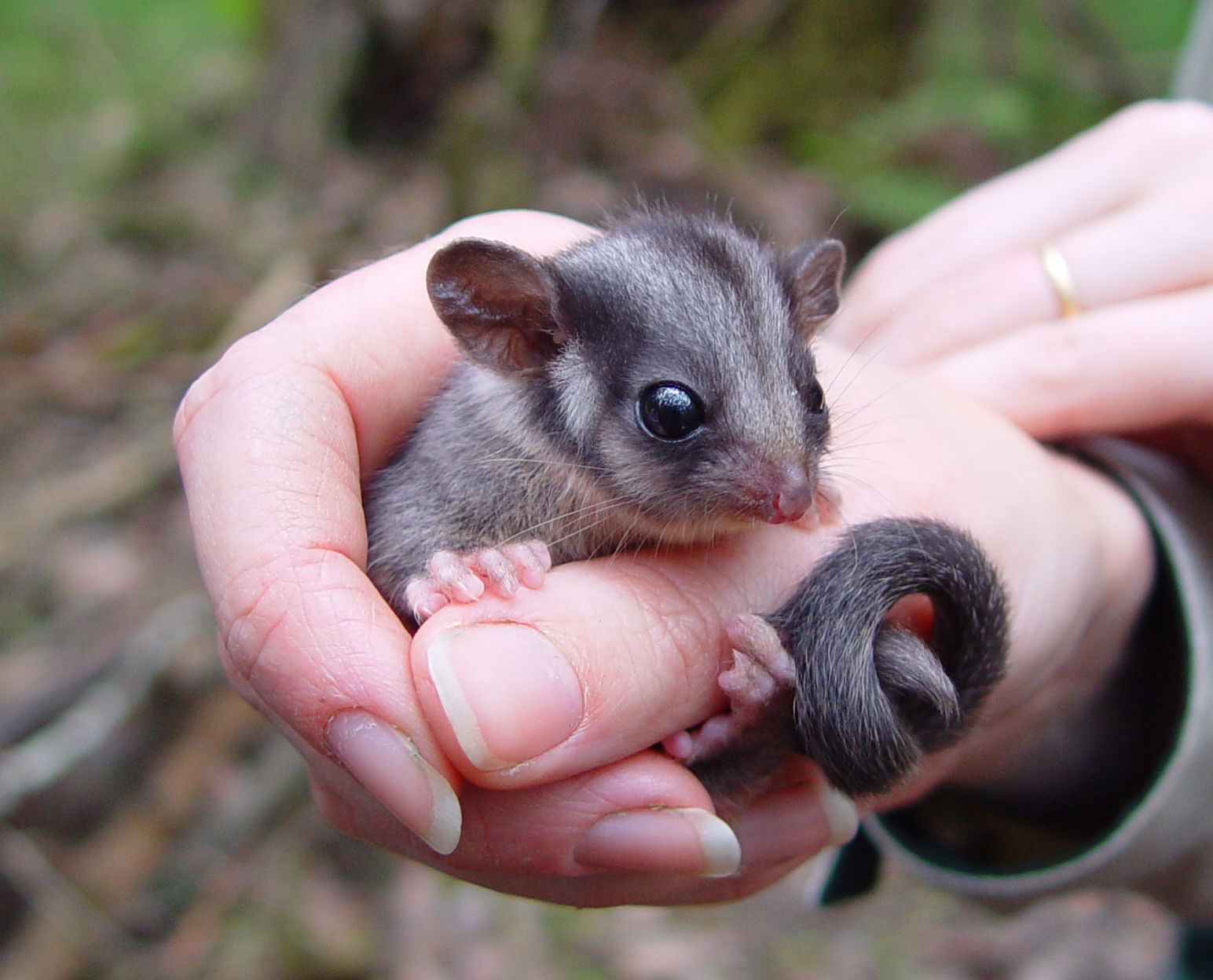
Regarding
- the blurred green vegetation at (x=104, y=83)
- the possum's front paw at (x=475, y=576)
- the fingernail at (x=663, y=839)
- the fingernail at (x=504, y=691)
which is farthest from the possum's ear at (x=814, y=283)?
the blurred green vegetation at (x=104, y=83)

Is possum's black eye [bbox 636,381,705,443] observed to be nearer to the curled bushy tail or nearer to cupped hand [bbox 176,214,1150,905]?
cupped hand [bbox 176,214,1150,905]

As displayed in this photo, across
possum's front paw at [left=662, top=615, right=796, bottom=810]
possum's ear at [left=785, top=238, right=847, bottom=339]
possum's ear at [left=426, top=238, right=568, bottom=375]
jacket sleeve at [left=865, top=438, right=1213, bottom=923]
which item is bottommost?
jacket sleeve at [left=865, top=438, right=1213, bottom=923]

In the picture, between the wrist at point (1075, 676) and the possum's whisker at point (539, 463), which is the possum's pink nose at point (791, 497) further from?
the wrist at point (1075, 676)

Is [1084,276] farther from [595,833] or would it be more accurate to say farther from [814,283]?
[595,833]

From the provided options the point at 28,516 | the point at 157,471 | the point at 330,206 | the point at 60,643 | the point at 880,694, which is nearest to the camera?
the point at 880,694

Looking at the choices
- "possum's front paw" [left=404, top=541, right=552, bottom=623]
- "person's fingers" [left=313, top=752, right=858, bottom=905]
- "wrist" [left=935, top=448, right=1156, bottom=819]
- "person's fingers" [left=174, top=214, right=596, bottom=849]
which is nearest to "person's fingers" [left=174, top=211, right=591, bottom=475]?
"person's fingers" [left=174, top=214, right=596, bottom=849]

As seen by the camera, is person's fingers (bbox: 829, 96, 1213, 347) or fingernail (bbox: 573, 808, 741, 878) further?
person's fingers (bbox: 829, 96, 1213, 347)

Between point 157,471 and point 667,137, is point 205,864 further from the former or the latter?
point 667,137

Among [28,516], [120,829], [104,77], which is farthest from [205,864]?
[104,77]
